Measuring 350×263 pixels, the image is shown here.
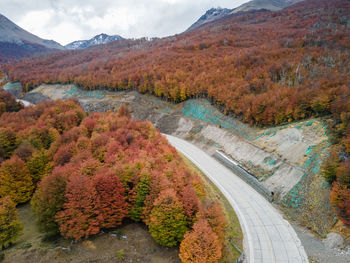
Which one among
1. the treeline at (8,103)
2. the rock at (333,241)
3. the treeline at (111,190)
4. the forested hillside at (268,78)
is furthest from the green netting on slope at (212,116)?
the treeline at (8,103)

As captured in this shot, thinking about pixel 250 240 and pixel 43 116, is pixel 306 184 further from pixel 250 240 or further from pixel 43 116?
pixel 43 116

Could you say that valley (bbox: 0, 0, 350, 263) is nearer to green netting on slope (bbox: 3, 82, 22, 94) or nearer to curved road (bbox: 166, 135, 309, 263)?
curved road (bbox: 166, 135, 309, 263)

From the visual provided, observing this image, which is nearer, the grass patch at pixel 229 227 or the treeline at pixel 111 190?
the treeline at pixel 111 190

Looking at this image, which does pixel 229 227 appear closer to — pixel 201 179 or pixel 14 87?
pixel 201 179

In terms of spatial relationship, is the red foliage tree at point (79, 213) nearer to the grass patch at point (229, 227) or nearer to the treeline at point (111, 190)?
the treeline at point (111, 190)

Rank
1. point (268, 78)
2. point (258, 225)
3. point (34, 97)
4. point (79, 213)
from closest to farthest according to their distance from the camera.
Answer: point (79, 213)
point (258, 225)
point (268, 78)
point (34, 97)

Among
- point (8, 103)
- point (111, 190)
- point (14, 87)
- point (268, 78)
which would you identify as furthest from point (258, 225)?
point (14, 87)

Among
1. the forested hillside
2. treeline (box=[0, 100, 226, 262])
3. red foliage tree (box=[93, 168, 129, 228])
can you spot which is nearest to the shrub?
treeline (box=[0, 100, 226, 262])
